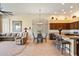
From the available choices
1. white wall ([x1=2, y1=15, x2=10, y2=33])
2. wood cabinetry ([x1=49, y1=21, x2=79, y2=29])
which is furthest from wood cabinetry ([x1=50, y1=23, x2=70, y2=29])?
white wall ([x1=2, y1=15, x2=10, y2=33])

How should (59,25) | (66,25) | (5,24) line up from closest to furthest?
(5,24) → (66,25) → (59,25)

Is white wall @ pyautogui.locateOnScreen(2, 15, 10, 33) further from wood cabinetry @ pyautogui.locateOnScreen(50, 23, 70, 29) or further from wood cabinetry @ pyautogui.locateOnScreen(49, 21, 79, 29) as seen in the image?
wood cabinetry @ pyautogui.locateOnScreen(50, 23, 70, 29)

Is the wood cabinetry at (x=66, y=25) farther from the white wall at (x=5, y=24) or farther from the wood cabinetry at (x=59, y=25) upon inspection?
the white wall at (x=5, y=24)

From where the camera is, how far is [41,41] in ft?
32.5

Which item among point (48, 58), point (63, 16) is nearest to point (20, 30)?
point (63, 16)

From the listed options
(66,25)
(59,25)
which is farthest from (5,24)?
(59,25)

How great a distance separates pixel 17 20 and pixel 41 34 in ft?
6.93

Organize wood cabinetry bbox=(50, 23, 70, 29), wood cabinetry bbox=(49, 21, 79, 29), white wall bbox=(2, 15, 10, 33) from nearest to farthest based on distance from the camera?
white wall bbox=(2, 15, 10, 33), wood cabinetry bbox=(49, 21, 79, 29), wood cabinetry bbox=(50, 23, 70, 29)

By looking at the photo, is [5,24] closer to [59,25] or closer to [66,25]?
[66,25]

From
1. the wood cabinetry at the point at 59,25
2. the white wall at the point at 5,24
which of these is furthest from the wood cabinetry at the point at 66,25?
the white wall at the point at 5,24

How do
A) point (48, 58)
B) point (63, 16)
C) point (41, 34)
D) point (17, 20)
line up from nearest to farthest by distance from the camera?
1. point (48, 58)
2. point (17, 20)
3. point (41, 34)
4. point (63, 16)

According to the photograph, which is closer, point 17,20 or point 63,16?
point 17,20

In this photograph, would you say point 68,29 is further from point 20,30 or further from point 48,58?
point 48,58

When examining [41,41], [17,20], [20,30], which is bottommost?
[41,41]
